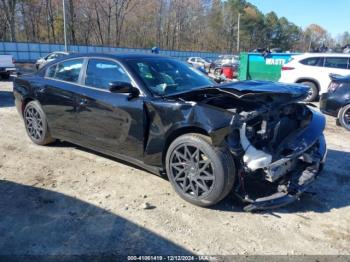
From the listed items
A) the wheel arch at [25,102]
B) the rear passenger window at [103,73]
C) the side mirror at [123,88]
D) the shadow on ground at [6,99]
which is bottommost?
the shadow on ground at [6,99]

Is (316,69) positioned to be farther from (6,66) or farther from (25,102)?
(6,66)

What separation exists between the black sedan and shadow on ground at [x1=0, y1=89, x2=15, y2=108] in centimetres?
613

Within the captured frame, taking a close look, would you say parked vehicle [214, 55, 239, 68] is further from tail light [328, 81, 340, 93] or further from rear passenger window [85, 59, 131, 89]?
rear passenger window [85, 59, 131, 89]

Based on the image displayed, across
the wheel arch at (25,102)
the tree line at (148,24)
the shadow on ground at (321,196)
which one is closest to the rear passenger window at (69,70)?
the wheel arch at (25,102)

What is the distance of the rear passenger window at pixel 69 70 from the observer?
16.8 feet

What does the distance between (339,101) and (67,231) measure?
686 cm

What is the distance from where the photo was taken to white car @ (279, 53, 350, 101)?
39.8 feet

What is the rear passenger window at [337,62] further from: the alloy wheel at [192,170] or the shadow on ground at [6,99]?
the shadow on ground at [6,99]

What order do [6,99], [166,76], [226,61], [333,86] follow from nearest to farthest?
[166,76] → [333,86] → [6,99] → [226,61]

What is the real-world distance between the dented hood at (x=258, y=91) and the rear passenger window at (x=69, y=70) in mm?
1762

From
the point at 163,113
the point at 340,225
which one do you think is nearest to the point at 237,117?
the point at 163,113

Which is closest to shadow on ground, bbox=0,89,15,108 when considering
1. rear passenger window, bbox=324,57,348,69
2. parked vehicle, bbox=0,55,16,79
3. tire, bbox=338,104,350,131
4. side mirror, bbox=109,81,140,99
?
parked vehicle, bbox=0,55,16,79

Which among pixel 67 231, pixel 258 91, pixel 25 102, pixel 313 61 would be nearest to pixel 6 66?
pixel 25 102

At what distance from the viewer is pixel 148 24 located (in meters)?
63.7
